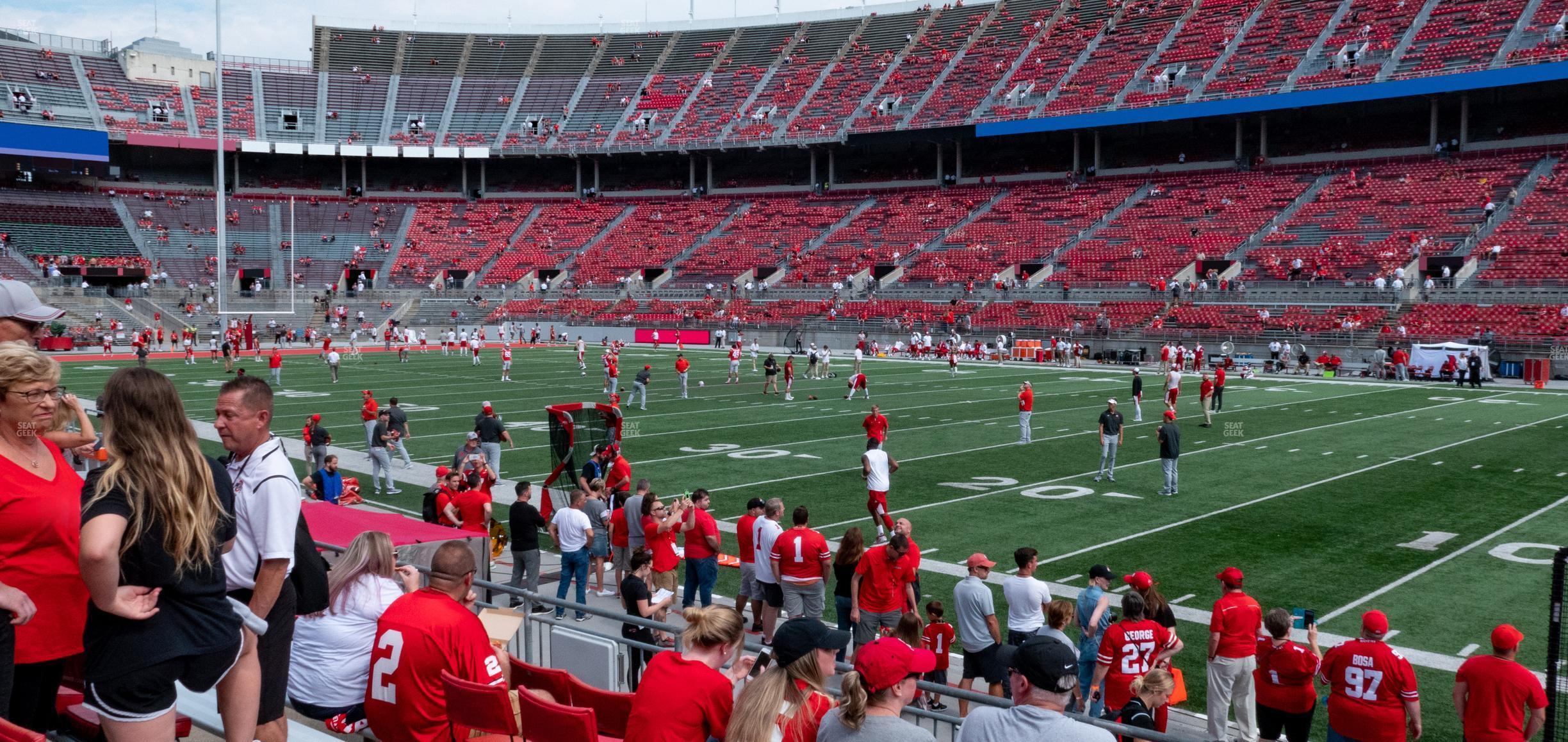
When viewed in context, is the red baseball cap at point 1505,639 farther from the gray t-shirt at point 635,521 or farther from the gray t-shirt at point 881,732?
the gray t-shirt at point 635,521

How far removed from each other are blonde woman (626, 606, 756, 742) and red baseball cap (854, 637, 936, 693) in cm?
56

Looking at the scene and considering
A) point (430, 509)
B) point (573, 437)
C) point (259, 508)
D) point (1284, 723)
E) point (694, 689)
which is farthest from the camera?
point (573, 437)

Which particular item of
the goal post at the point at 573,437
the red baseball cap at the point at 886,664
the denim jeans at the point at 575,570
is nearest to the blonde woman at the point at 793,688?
the red baseball cap at the point at 886,664

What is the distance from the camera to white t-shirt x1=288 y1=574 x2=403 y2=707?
16.7 ft

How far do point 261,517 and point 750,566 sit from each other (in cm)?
677

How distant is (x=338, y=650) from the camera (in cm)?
511

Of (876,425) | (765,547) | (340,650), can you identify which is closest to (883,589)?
(765,547)

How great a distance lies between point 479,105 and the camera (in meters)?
81.9

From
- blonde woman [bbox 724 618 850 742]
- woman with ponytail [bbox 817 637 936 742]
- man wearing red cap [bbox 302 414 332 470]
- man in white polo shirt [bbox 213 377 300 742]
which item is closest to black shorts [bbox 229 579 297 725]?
man in white polo shirt [bbox 213 377 300 742]

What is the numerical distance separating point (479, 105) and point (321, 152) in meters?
12.5

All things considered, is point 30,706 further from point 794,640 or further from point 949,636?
point 949,636

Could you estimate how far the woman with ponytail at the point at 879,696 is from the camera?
12.6 ft

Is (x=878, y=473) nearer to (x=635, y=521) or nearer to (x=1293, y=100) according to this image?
(x=635, y=521)

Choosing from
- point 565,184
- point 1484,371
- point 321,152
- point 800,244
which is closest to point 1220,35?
point 800,244
